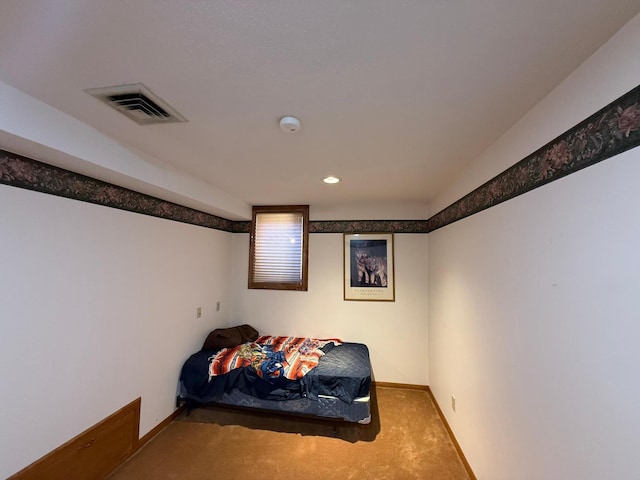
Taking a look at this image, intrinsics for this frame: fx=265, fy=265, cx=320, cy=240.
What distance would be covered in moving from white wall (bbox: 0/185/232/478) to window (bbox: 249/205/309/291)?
1170 mm

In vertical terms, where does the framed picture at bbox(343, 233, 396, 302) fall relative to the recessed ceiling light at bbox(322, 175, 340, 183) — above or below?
below

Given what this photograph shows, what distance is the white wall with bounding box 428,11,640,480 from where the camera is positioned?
2.83ft

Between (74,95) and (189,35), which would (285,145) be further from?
(74,95)

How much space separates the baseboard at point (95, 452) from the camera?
163cm

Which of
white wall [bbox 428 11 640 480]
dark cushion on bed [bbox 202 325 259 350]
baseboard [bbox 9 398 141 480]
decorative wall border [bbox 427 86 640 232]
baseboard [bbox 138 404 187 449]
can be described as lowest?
baseboard [bbox 138 404 187 449]

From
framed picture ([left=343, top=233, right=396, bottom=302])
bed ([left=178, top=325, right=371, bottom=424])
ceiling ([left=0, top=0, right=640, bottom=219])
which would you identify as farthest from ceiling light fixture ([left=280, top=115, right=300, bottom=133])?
framed picture ([left=343, top=233, right=396, bottom=302])

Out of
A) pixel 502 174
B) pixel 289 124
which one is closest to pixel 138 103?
pixel 289 124

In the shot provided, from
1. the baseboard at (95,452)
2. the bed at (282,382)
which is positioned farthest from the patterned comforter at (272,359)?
the baseboard at (95,452)

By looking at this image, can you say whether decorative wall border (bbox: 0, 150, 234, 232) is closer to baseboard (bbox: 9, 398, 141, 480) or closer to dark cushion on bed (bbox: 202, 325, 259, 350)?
dark cushion on bed (bbox: 202, 325, 259, 350)

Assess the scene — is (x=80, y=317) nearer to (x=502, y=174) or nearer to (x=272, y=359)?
(x=272, y=359)

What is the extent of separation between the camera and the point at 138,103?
131 centimetres

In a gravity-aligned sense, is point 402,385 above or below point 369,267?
below

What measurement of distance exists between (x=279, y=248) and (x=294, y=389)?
188cm

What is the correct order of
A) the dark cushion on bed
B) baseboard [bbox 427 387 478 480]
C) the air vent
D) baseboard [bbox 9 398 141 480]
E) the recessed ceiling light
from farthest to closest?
1. the dark cushion on bed
2. the recessed ceiling light
3. baseboard [bbox 427 387 478 480]
4. baseboard [bbox 9 398 141 480]
5. the air vent
